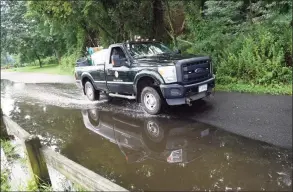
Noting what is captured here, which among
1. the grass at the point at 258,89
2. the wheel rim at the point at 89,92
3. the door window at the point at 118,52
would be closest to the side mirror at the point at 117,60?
the door window at the point at 118,52

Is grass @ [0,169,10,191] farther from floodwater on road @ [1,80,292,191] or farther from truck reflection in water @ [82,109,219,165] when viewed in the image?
truck reflection in water @ [82,109,219,165]

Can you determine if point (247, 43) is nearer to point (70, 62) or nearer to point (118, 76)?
point (118, 76)

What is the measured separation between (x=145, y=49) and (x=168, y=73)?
1.89 metres

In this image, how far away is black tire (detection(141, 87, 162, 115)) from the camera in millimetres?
7039

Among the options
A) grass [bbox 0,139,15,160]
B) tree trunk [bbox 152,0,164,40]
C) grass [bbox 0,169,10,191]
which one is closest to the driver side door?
grass [bbox 0,139,15,160]

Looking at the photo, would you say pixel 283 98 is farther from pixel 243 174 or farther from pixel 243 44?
pixel 243 174

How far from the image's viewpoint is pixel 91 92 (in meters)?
9.93

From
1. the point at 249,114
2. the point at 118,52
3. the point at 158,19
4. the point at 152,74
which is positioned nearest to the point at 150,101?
the point at 152,74

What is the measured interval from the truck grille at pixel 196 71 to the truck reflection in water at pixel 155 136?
1117 millimetres

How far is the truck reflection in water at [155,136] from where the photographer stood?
4.96m

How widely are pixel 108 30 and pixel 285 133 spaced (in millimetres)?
12430

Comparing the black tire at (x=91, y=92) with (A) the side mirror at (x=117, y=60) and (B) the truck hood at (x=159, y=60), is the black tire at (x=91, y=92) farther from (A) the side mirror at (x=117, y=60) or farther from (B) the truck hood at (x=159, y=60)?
(B) the truck hood at (x=159, y=60)


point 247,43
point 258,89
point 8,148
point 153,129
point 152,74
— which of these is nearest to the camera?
point 8,148

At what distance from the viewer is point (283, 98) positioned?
7.29 meters
